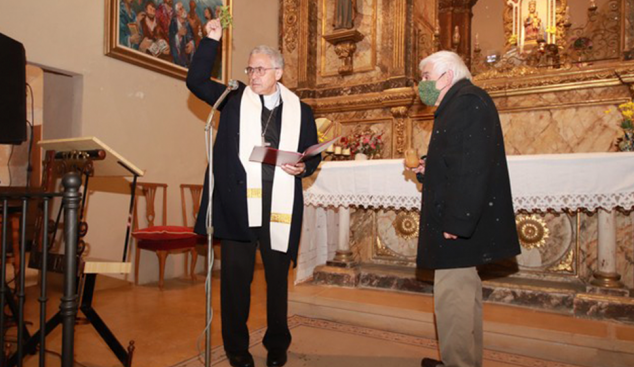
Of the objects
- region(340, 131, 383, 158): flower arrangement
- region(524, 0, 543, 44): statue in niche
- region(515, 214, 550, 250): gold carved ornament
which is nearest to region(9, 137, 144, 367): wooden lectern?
region(340, 131, 383, 158): flower arrangement

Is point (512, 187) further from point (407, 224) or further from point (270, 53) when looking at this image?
point (270, 53)

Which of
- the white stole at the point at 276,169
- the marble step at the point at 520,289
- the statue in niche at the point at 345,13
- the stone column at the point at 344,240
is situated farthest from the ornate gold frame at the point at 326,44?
the white stole at the point at 276,169

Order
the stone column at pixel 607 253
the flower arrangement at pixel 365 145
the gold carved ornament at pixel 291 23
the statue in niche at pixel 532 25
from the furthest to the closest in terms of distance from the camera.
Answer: the gold carved ornament at pixel 291 23
the statue in niche at pixel 532 25
the flower arrangement at pixel 365 145
the stone column at pixel 607 253

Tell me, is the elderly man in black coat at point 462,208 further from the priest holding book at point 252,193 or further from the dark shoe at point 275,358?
the dark shoe at point 275,358

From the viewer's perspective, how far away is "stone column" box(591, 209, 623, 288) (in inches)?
131

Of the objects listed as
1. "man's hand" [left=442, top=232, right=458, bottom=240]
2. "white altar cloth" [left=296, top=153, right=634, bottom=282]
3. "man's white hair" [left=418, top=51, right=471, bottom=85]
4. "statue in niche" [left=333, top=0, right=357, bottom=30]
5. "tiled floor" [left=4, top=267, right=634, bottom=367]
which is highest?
"statue in niche" [left=333, top=0, right=357, bottom=30]

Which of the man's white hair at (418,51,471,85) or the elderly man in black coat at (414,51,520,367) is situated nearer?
the elderly man in black coat at (414,51,520,367)

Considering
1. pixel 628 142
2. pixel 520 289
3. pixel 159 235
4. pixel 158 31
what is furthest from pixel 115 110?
pixel 628 142

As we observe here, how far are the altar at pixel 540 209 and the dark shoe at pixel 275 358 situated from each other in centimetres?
160

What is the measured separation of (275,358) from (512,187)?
84.2 inches

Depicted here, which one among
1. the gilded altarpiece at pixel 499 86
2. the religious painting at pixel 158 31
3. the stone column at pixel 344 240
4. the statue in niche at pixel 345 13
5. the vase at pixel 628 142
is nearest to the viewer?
the vase at pixel 628 142

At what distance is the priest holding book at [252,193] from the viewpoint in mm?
2490

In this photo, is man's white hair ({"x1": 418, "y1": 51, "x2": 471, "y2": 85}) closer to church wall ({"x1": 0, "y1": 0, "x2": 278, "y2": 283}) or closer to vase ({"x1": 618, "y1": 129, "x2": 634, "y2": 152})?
vase ({"x1": 618, "y1": 129, "x2": 634, "y2": 152})

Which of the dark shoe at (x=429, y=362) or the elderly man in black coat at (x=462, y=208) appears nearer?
the elderly man in black coat at (x=462, y=208)
